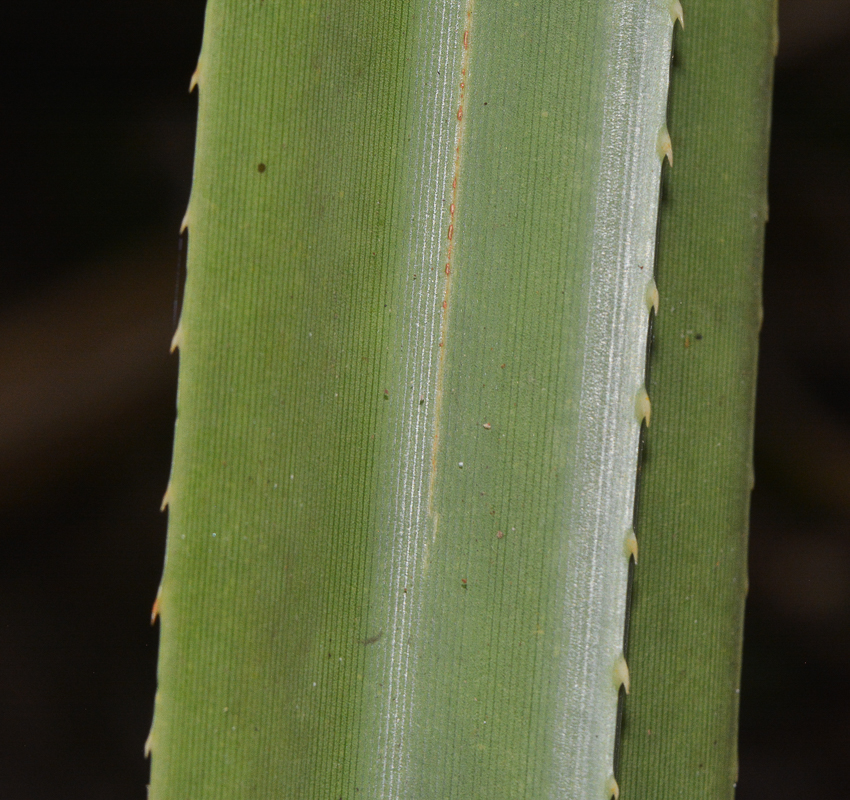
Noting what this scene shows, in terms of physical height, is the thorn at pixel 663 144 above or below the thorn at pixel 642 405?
above

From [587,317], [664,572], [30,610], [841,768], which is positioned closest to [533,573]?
[664,572]

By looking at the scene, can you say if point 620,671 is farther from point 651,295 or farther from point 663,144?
point 663,144

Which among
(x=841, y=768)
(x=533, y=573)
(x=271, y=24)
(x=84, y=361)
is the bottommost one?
(x=841, y=768)

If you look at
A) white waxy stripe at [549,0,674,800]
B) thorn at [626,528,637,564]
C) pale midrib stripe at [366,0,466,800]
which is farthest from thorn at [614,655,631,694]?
pale midrib stripe at [366,0,466,800]

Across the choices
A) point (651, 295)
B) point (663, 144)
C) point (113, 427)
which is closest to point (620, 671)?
point (651, 295)

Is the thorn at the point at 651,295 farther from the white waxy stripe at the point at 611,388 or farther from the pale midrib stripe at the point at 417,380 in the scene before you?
the pale midrib stripe at the point at 417,380

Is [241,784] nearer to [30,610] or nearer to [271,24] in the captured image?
[30,610]

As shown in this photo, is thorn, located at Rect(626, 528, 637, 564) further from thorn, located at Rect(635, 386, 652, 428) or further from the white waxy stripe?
thorn, located at Rect(635, 386, 652, 428)

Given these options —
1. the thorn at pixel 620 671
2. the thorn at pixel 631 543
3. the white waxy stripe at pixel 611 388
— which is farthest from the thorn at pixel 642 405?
the thorn at pixel 620 671
